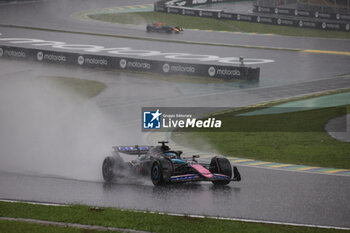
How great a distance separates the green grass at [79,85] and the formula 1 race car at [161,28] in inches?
821

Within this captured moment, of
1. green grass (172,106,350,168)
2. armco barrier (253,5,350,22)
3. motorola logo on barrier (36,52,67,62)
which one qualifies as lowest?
green grass (172,106,350,168)

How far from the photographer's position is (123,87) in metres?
34.4

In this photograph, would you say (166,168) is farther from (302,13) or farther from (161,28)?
(302,13)

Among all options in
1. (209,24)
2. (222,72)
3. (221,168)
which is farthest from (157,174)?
(209,24)

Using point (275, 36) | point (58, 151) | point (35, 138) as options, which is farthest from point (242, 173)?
point (275, 36)

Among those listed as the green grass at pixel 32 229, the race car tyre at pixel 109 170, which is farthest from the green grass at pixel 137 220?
the race car tyre at pixel 109 170

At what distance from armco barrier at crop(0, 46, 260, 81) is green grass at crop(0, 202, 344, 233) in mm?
25225

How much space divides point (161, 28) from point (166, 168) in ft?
138

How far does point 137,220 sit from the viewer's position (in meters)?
11.9

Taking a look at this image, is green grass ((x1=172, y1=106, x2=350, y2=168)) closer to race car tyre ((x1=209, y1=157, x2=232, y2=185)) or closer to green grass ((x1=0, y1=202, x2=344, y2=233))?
race car tyre ((x1=209, y1=157, x2=232, y2=185))

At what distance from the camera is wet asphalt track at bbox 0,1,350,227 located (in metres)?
13.6

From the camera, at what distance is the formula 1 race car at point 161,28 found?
55500mm

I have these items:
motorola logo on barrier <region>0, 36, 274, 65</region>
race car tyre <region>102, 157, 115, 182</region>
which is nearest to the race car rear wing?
race car tyre <region>102, 157, 115, 182</region>

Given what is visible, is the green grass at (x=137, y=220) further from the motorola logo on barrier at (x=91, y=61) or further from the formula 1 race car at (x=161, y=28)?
the formula 1 race car at (x=161, y=28)
